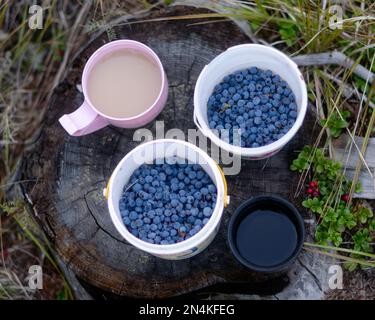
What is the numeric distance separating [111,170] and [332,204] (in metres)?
0.82

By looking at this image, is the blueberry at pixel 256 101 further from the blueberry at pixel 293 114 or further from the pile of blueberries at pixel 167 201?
the pile of blueberries at pixel 167 201

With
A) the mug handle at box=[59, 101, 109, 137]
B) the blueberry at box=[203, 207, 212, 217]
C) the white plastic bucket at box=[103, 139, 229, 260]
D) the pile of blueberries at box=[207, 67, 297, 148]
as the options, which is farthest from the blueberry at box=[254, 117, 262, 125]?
the mug handle at box=[59, 101, 109, 137]

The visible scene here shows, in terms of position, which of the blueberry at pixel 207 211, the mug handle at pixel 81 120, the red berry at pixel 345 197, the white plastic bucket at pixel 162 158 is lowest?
the red berry at pixel 345 197

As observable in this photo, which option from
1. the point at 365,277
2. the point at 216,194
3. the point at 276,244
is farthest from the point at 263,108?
the point at 365,277

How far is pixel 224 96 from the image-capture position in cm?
198

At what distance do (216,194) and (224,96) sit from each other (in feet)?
1.19

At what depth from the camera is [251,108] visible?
1947 millimetres

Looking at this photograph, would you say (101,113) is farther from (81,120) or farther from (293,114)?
(293,114)

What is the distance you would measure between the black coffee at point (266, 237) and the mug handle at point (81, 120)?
61 centimetres

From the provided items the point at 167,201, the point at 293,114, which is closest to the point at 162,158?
the point at 167,201

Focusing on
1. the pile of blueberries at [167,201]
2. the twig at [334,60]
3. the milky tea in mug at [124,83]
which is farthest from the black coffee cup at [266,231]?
the twig at [334,60]

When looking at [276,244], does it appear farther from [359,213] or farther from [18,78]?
[18,78]

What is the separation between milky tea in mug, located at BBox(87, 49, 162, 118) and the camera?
77.4 inches

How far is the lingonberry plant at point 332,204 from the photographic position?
1944 millimetres
